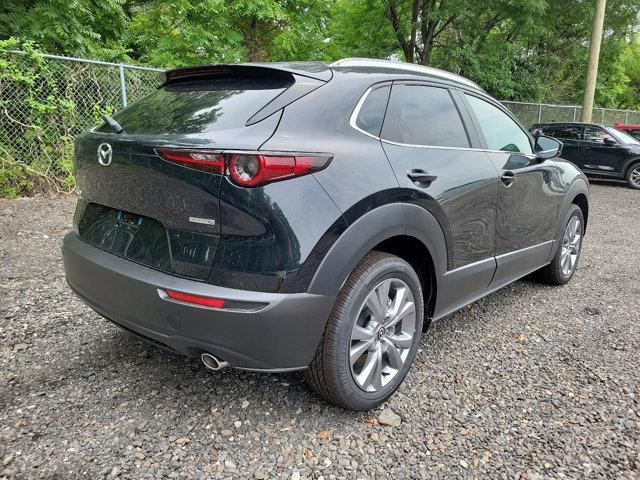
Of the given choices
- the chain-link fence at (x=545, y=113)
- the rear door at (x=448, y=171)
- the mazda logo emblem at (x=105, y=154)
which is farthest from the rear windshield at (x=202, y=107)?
the chain-link fence at (x=545, y=113)

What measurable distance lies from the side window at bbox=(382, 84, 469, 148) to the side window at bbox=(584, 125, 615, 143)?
11.0 metres

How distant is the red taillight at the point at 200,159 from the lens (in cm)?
193

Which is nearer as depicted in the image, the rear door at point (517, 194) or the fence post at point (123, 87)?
the rear door at point (517, 194)

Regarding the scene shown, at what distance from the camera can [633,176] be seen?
11953 mm

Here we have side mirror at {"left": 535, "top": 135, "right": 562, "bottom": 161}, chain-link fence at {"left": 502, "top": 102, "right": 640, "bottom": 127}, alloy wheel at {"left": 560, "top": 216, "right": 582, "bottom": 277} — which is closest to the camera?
side mirror at {"left": 535, "top": 135, "right": 562, "bottom": 161}

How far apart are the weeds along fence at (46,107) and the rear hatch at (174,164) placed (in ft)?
15.6

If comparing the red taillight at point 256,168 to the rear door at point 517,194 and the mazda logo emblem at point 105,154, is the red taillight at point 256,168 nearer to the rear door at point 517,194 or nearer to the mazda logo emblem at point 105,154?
the mazda logo emblem at point 105,154

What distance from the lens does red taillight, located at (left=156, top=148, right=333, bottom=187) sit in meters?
1.92

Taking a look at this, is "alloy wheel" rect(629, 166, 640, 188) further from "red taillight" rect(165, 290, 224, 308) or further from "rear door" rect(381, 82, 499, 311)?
"red taillight" rect(165, 290, 224, 308)

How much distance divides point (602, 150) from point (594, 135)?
0.43 m

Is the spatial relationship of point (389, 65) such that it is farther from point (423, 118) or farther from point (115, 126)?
point (115, 126)

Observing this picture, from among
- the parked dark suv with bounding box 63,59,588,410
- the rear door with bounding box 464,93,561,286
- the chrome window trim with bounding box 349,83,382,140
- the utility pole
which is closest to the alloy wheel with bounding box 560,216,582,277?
the rear door with bounding box 464,93,561,286

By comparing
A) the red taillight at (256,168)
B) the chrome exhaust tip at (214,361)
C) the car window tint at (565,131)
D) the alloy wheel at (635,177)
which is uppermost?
the red taillight at (256,168)

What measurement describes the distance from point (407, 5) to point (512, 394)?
15.8m
